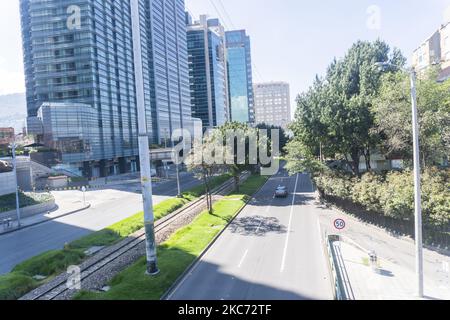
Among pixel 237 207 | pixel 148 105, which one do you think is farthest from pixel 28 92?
pixel 237 207

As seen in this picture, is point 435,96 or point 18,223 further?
point 18,223

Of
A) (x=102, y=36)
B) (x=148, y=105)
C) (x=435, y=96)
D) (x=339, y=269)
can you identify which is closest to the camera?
(x=339, y=269)

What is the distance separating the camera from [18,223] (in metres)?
28.2

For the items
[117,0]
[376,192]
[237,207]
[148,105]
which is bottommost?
[237,207]

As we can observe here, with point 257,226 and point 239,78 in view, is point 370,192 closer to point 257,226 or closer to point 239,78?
point 257,226

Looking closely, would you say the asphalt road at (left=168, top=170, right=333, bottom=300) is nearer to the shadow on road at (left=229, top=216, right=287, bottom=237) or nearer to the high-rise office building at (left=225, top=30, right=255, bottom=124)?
the shadow on road at (left=229, top=216, right=287, bottom=237)

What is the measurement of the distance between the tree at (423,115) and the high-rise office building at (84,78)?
59.3m

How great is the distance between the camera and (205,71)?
133 meters

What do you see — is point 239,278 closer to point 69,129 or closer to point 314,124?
point 314,124

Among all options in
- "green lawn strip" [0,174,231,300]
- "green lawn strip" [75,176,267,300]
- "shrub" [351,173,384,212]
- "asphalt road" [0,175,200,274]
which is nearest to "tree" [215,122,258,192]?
"green lawn strip" [75,176,267,300]

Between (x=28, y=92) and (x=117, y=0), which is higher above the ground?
(x=117, y=0)

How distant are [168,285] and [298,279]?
19.6 feet

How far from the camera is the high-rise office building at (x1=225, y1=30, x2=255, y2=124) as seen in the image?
159 m

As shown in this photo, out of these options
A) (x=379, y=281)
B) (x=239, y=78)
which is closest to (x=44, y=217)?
(x=379, y=281)
